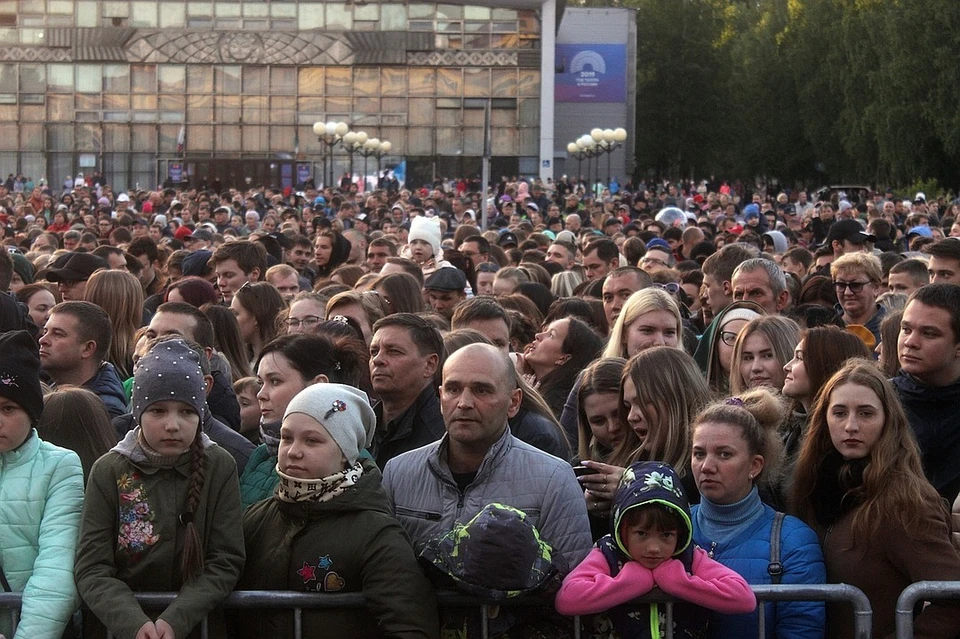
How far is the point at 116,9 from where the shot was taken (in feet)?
188

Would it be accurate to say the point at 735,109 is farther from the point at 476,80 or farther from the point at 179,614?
the point at 179,614

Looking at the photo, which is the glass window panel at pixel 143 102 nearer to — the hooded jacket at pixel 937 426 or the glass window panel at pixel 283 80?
the glass window panel at pixel 283 80

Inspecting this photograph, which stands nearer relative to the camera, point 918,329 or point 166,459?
point 166,459

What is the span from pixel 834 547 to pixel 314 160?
53233mm

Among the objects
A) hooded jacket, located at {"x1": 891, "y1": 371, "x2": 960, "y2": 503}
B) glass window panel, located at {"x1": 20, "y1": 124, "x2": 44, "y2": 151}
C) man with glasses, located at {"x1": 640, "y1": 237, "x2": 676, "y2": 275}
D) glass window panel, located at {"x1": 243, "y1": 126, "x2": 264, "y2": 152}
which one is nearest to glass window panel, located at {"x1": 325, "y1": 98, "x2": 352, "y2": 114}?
glass window panel, located at {"x1": 243, "y1": 126, "x2": 264, "y2": 152}

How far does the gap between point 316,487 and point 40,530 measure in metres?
0.97

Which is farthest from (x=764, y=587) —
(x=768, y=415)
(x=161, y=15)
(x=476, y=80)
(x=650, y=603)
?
(x=161, y=15)

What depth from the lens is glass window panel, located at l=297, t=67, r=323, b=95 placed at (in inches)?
2248

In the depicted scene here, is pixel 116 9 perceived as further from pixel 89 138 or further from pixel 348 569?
pixel 348 569

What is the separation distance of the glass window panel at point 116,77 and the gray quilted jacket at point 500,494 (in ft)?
182

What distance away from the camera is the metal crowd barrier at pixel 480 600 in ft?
14.7

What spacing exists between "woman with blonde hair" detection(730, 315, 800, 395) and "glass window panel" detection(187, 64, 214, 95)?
53.2 metres

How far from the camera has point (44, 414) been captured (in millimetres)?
5473

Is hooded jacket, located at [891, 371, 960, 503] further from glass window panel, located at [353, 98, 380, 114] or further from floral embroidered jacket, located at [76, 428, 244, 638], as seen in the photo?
glass window panel, located at [353, 98, 380, 114]
